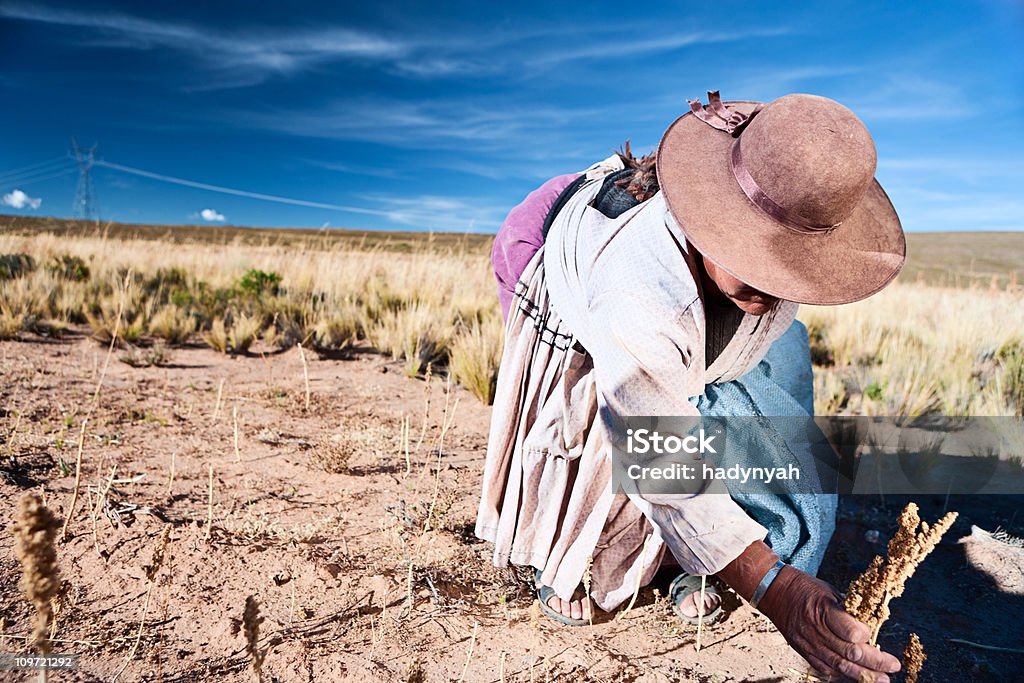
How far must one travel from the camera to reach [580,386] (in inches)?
78.5

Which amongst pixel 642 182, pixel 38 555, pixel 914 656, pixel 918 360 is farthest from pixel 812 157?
pixel 918 360

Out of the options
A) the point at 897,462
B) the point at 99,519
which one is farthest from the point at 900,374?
the point at 99,519

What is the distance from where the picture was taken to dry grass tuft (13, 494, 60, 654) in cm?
101

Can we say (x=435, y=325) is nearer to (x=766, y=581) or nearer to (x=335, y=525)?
(x=335, y=525)

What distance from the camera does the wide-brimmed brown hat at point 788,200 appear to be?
139cm

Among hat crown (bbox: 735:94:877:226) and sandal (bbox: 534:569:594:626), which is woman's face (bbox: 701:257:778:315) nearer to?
hat crown (bbox: 735:94:877:226)

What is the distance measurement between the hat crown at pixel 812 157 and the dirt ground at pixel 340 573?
47.7 inches

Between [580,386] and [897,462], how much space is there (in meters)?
2.32

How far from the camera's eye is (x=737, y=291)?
160 centimetres

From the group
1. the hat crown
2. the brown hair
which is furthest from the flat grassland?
the hat crown

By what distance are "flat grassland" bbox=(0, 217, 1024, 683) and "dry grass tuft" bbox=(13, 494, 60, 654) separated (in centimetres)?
44

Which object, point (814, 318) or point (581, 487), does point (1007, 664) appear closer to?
point (581, 487)

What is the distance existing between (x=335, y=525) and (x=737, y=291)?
169 cm

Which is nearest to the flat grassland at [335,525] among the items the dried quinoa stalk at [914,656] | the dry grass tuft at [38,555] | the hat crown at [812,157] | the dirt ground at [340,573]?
the dirt ground at [340,573]
